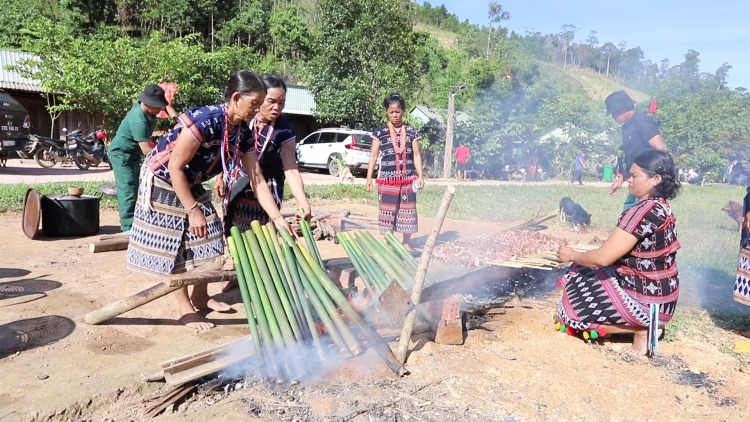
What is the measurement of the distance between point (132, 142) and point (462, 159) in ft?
50.0

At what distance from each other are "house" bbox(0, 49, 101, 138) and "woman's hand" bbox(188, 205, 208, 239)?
1673 cm

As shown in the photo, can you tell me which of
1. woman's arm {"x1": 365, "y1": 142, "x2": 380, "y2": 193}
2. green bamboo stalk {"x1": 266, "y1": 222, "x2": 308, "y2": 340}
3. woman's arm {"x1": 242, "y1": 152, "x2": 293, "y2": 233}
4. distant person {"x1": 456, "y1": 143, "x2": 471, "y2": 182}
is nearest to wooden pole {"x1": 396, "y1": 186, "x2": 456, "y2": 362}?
green bamboo stalk {"x1": 266, "y1": 222, "x2": 308, "y2": 340}

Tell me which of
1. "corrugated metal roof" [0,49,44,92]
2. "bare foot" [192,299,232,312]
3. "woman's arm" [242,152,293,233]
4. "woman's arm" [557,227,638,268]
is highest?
"corrugated metal roof" [0,49,44,92]

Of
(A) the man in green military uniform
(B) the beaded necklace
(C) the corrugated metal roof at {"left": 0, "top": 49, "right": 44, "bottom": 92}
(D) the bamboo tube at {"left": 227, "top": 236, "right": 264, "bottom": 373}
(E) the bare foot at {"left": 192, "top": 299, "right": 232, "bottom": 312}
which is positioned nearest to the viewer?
(D) the bamboo tube at {"left": 227, "top": 236, "right": 264, "bottom": 373}

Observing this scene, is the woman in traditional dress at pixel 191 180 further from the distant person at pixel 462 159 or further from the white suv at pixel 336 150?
the distant person at pixel 462 159

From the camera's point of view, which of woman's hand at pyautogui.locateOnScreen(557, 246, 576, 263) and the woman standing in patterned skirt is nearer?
woman's hand at pyautogui.locateOnScreen(557, 246, 576, 263)

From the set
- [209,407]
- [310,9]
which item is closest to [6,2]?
[310,9]

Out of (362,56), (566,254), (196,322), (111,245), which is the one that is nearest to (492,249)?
(566,254)

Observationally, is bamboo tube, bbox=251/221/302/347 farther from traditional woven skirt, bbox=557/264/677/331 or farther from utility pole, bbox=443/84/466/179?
utility pole, bbox=443/84/466/179

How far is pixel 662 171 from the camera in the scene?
3.14 meters

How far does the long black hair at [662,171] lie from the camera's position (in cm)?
313

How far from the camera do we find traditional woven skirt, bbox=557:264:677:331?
3.28 metres

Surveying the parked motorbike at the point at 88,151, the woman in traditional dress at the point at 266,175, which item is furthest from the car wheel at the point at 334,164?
the woman in traditional dress at the point at 266,175

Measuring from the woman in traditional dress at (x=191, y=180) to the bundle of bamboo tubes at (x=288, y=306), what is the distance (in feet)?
0.86
